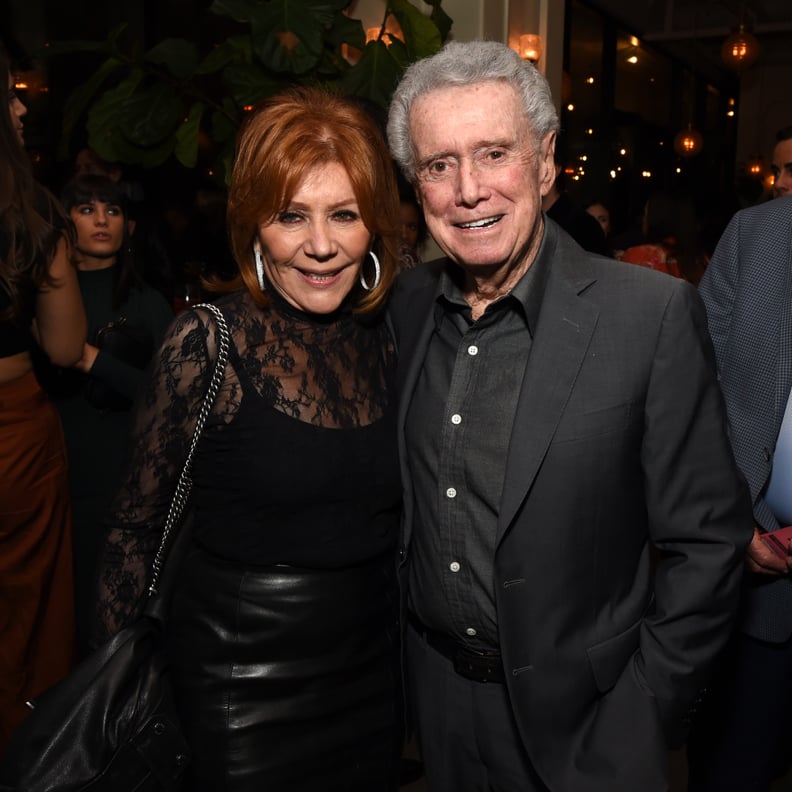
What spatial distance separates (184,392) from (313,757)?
0.78 meters

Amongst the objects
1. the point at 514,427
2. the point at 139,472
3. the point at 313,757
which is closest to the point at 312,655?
the point at 313,757

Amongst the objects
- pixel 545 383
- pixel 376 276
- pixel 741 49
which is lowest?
pixel 545 383

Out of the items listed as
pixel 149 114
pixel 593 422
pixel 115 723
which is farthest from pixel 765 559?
pixel 149 114

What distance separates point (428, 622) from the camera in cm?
174

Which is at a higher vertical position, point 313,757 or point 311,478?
point 311,478

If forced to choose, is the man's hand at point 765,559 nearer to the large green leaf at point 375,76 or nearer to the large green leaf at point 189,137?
the large green leaf at point 375,76

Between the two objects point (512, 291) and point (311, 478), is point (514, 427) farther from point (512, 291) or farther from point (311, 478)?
point (311, 478)

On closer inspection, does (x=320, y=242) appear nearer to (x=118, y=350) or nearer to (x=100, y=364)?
(x=100, y=364)

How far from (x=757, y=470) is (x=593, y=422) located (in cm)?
59

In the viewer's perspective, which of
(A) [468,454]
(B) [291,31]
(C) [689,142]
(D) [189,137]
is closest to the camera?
(A) [468,454]

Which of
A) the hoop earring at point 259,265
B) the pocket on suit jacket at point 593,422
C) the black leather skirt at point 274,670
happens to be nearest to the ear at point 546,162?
the pocket on suit jacket at point 593,422

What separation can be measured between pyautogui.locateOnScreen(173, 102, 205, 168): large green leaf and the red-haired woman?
7.38 ft

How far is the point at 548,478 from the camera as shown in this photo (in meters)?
1.50

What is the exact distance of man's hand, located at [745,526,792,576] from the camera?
1.87 meters
